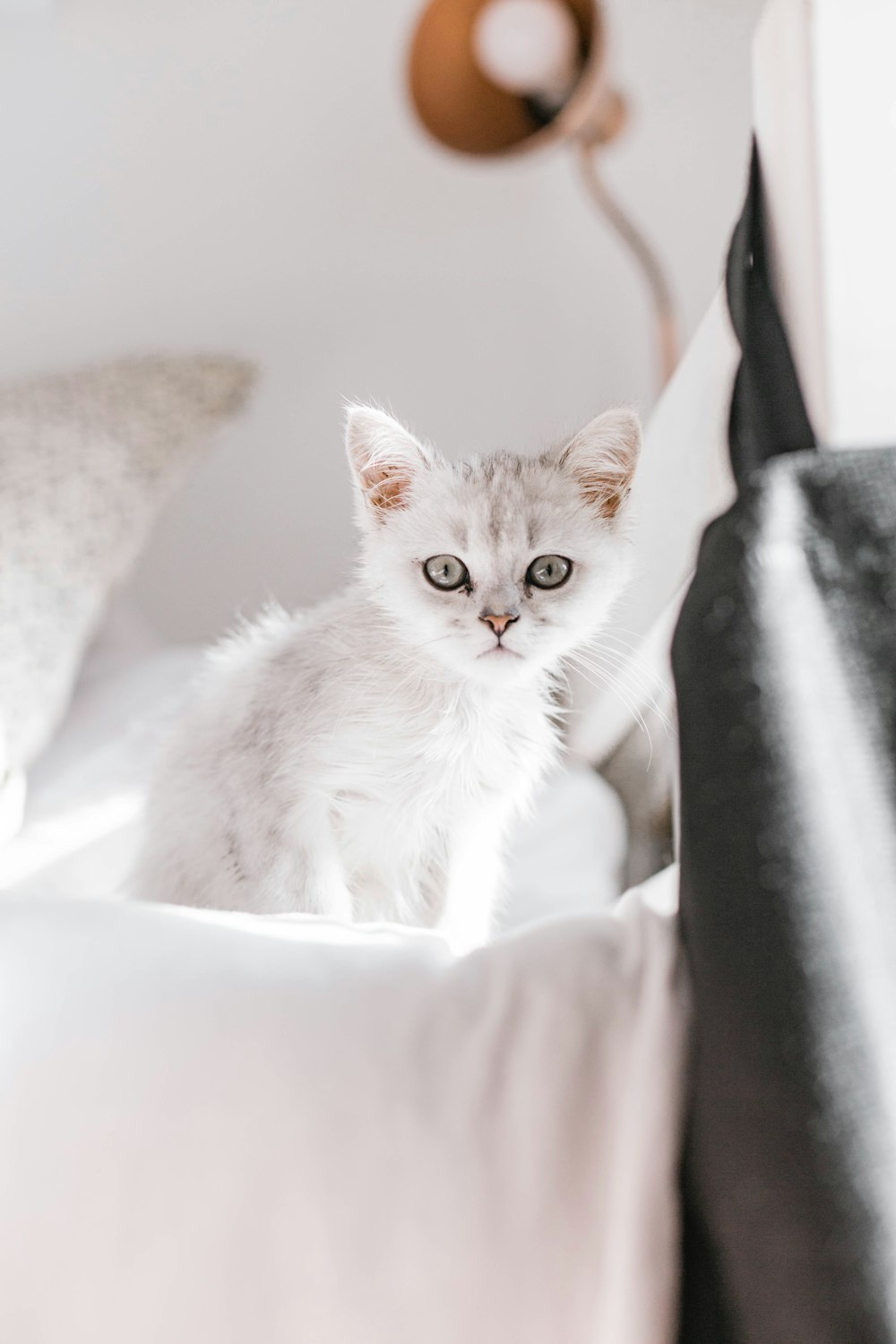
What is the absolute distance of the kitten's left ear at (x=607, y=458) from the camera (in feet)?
1.82

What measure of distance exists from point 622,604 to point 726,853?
16.4 inches

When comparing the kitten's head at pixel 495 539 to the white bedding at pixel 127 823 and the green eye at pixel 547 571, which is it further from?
the white bedding at pixel 127 823

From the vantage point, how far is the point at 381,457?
0.58 m

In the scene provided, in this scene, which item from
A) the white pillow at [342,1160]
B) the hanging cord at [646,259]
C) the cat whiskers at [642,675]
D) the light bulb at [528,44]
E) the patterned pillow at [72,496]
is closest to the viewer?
the white pillow at [342,1160]

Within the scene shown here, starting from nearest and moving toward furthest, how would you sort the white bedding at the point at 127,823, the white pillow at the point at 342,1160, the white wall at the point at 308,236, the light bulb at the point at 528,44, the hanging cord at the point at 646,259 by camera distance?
the white pillow at the point at 342,1160 < the white bedding at the point at 127,823 < the light bulb at the point at 528,44 < the hanging cord at the point at 646,259 < the white wall at the point at 308,236

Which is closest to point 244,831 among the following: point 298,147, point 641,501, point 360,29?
point 641,501

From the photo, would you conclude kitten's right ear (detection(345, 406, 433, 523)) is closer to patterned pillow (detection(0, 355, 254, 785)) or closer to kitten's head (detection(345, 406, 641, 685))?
kitten's head (detection(345, 406, 641, 685))

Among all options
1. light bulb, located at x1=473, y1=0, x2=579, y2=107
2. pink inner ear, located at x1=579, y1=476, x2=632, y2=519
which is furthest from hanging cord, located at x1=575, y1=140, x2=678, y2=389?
pink inner ear, located at x1=579, y1=476, x2=632, y2=519

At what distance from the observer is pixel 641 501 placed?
0.80 m

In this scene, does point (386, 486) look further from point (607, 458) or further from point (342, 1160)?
point (342, 1160)

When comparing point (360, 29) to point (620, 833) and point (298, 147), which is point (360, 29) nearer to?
point (298, 147)

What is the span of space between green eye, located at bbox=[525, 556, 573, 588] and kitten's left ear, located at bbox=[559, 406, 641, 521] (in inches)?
1.8

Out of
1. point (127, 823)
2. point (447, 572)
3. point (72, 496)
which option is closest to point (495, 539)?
point (447, 572)

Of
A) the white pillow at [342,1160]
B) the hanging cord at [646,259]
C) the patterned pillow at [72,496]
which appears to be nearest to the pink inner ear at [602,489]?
the white pillow at [342,1160]
